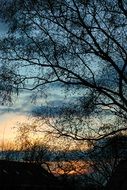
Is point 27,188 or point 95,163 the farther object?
point 27,188

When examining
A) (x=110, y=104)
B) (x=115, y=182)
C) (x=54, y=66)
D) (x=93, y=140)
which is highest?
Result: (x=54, y=66)

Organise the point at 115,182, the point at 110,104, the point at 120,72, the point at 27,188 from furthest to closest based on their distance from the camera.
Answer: the point at 27,188
the point at 110,104
the point at 120,72
the point at 115,182

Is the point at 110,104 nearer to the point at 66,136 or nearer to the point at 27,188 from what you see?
the point at 66,136

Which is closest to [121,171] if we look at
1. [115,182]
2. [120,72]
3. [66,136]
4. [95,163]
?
[115,182]

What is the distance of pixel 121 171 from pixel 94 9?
25.7 ft

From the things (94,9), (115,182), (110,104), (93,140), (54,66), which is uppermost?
(94,9)

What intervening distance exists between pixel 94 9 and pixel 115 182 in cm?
815

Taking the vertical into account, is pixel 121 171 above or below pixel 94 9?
below

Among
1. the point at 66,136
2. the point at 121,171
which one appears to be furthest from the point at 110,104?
the point at 121,171

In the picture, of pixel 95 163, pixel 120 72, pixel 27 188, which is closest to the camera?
pixel 120 72

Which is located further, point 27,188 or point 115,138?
point 27,188

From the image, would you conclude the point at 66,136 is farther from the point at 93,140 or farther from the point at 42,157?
the point at 42,157

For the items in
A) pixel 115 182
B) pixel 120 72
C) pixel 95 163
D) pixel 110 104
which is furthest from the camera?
pixel 95 163

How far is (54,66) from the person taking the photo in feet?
75.8
